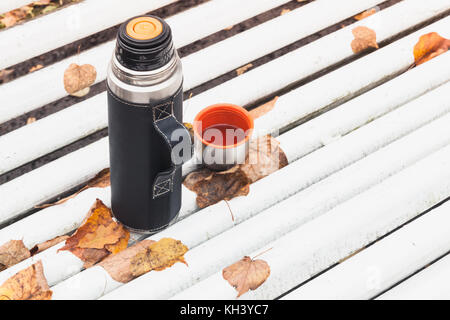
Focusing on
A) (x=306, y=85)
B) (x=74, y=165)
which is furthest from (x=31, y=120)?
(x=306, y=85)

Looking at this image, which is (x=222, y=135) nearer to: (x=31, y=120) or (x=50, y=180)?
(x=50, y=180)

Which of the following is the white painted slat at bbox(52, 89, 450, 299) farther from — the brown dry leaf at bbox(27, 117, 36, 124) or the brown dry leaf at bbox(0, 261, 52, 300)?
the brown dry leaf at bbox(27, 117, 36, 124)

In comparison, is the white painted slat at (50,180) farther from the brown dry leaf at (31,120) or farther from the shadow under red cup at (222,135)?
the brown dry leaf at (31,120)

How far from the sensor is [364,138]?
1888 millimetres

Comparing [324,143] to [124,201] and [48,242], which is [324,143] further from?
[48,242]

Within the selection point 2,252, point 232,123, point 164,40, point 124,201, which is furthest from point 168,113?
Result: point 2,252

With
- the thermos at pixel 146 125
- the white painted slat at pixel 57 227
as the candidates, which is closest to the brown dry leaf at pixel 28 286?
the white painted slat at pixel 57 227

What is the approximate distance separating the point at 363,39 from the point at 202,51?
0.58 m

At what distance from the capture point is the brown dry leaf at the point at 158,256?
5.43 ft

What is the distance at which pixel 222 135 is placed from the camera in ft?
6.17

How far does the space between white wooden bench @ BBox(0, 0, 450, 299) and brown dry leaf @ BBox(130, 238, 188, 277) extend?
0.03m

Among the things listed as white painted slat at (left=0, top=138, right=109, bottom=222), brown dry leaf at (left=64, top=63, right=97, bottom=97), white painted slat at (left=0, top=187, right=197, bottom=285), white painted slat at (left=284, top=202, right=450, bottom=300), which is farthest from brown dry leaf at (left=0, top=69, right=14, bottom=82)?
white painted slat at (left=284, top=202, right=450, bottom=300)

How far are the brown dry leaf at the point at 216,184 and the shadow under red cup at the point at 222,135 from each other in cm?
2

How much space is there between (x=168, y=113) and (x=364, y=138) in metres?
0.74
